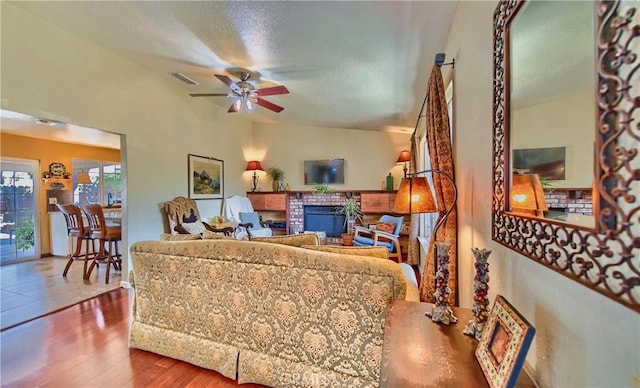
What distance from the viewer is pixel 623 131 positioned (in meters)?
0.51

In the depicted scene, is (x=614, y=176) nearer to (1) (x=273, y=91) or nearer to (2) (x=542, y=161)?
(2) (x=542, y=161)

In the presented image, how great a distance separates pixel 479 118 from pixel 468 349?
1.10 m

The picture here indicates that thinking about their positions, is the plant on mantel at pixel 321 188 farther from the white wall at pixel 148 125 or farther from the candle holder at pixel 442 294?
the candle holder at pixel 442 294

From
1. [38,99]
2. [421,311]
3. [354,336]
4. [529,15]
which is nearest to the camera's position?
[529,15]

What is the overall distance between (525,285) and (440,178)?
1.12 m

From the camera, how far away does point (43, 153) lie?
5453 millimetres

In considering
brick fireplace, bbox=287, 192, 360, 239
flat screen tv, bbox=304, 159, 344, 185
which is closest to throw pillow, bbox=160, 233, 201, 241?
brick fireplace, bbox=287, 192, 360, 239

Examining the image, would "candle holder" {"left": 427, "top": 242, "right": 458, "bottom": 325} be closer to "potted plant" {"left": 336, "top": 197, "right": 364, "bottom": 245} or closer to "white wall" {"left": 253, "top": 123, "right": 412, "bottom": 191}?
"potted plant" {"left": 336, "top": 197, "right": 364, "bottom": 245}

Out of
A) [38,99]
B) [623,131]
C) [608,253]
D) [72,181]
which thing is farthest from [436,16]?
[72,181]

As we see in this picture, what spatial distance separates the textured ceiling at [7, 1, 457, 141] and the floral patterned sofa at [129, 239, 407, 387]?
1.79 m

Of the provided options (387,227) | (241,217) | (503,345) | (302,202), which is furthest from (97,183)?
(503,345)

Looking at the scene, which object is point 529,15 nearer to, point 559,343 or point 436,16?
point 559,343

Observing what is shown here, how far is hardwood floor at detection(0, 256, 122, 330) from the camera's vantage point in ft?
9.57

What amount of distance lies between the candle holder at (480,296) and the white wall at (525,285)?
0.09m
